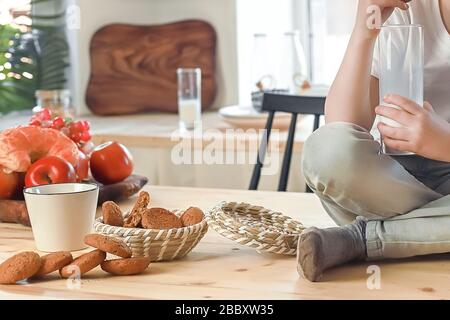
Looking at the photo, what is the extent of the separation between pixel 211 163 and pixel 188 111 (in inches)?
8.8

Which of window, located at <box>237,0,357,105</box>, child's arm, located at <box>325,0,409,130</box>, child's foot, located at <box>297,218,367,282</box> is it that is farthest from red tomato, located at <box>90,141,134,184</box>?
window, located at <box>237,0,357,105</box>

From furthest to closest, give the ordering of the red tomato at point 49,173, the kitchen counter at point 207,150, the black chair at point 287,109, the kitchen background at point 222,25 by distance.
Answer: the kitchen background at point 222,25 < the kitchen counter at point 207,150 < the black chair at point 287,109 < the red tomato at point 49,173

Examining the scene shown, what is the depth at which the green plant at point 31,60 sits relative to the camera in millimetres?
2926

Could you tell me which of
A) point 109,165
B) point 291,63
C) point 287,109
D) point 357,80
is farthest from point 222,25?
point 357,80

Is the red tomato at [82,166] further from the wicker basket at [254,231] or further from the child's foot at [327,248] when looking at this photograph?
the child's foot at [327,248]

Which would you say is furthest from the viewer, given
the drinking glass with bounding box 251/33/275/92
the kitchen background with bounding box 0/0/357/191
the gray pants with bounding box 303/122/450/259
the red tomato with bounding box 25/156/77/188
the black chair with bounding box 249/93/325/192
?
the kitchen background with bounding box 0/0/357/191

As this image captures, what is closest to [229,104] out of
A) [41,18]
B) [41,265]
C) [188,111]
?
[188,111]

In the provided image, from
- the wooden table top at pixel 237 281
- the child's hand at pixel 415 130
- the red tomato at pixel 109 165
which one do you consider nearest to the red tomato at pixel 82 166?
the red tomato at pixel 109 165

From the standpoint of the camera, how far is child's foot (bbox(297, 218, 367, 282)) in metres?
1.02

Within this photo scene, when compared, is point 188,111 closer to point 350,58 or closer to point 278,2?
point 278,2

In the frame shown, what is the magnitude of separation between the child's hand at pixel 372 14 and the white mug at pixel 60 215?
17.2 inches

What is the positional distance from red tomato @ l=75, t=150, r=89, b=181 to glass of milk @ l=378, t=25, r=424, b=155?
24.7 inches

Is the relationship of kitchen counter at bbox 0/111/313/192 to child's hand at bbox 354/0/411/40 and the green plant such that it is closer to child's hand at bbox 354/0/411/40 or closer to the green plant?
the green plant

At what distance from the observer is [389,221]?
3.73 feet
